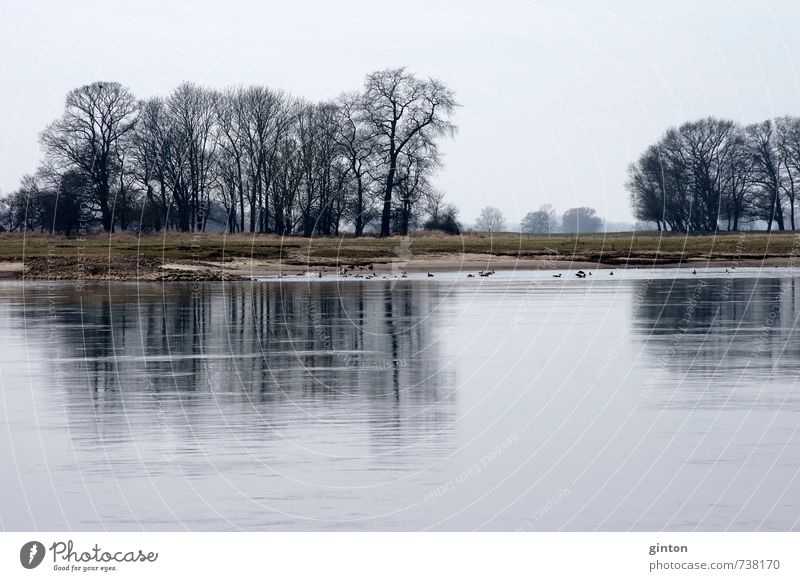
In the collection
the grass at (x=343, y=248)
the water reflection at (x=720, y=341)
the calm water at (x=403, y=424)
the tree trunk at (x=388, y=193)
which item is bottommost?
the calm water at (x=403, y=424)

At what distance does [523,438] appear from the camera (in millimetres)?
14789

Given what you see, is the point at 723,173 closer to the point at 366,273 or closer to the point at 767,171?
the point at 767,171

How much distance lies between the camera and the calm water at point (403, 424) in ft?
37.4

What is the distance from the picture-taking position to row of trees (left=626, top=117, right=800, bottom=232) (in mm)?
120688

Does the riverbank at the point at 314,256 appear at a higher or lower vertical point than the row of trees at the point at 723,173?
lower

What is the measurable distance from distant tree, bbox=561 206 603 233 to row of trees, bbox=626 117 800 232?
5604 centimetres

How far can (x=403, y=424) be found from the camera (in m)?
15.5

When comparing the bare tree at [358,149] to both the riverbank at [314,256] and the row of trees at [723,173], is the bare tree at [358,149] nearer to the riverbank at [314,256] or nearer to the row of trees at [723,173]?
the riverbank at [314,256]

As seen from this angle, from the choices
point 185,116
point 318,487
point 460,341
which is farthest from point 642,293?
point 185,116

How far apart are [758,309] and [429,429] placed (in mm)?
21083

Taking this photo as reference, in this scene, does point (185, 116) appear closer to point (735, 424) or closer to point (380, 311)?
point (380, 311)

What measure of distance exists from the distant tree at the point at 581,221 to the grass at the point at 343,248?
292 feet
